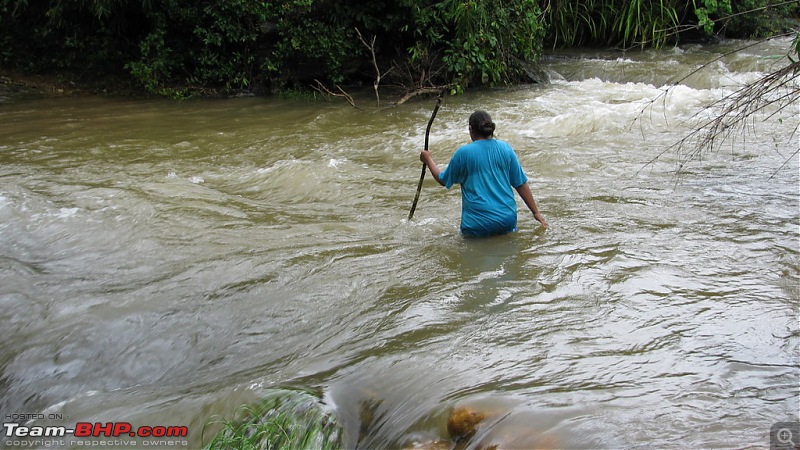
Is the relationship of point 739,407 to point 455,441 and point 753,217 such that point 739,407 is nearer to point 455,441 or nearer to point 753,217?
point 455,441

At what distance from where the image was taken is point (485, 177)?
16.1ft

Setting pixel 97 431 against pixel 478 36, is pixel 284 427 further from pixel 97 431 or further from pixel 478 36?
pixel 478 36

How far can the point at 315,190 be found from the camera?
6922 millimetres

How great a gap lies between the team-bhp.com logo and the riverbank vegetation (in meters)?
8.20

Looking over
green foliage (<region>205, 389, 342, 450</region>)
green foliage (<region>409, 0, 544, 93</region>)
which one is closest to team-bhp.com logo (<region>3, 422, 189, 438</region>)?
green foliage (<region>205, 389, 342, 450</region>)

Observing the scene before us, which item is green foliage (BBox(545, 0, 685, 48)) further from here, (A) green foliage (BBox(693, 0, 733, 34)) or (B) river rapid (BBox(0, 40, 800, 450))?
(B) river rapid (BBox(0, 40, 800, 450))

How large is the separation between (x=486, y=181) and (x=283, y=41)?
25.8 feet

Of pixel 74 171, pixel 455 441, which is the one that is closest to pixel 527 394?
pixel 455 441

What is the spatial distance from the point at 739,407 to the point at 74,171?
7186 mm

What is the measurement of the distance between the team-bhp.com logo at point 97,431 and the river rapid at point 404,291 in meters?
0.05

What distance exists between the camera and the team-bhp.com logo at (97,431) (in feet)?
10.5

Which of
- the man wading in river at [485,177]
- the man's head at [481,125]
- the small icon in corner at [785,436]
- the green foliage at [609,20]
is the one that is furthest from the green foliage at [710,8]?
the small icon in corner at [785,436]

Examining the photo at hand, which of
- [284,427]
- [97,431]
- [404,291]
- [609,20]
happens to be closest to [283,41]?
[609,20]

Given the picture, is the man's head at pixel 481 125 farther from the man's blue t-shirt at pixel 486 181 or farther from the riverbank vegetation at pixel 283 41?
the riverbank vegetation at pixel 283 41
